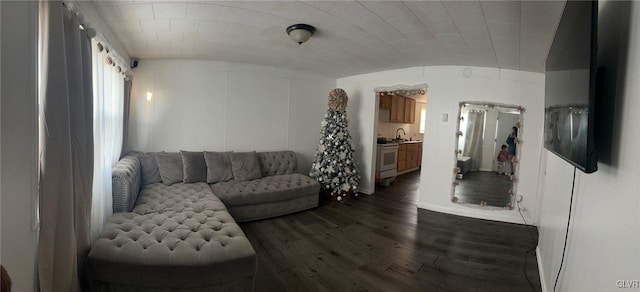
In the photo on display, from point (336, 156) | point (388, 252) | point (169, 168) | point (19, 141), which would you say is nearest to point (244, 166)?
point (169, 168)

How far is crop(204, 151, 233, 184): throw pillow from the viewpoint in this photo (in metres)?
3.45

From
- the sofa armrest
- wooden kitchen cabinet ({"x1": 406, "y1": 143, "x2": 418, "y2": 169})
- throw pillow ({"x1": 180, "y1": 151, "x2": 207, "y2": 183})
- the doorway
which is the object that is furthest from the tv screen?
wooden kitchen cabinet ({"x1": 406, "y1": 143, "x2": 418, "y2": 169})

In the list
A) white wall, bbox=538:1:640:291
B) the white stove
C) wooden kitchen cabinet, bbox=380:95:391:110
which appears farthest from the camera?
wooden kitchen cabinet, bbox=380:95:391:110

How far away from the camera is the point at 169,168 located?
3.24m

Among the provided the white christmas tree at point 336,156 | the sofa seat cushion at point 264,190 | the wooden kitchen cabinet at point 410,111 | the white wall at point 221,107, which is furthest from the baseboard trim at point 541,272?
the wooden kitchen cabinet at point 410,111

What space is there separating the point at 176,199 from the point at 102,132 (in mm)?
928

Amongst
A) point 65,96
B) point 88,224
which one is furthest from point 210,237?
point 65,96

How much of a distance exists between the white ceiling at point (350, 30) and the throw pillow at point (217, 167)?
4.85 ft

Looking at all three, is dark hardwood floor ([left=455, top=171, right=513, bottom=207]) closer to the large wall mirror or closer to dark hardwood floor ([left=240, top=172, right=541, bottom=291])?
the large wall mirror

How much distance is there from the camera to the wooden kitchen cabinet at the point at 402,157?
6.20 meters

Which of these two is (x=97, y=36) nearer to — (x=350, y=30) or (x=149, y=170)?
(x=149, y=170)

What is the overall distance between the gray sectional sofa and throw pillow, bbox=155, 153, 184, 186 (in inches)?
0.4

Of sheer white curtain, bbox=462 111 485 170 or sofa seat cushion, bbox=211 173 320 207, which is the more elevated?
sheer white curtain, bbox=462 111 485 170

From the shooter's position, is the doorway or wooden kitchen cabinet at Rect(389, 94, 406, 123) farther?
wooden kitchen cabinet at Rect(389, 94, 406, 123)
